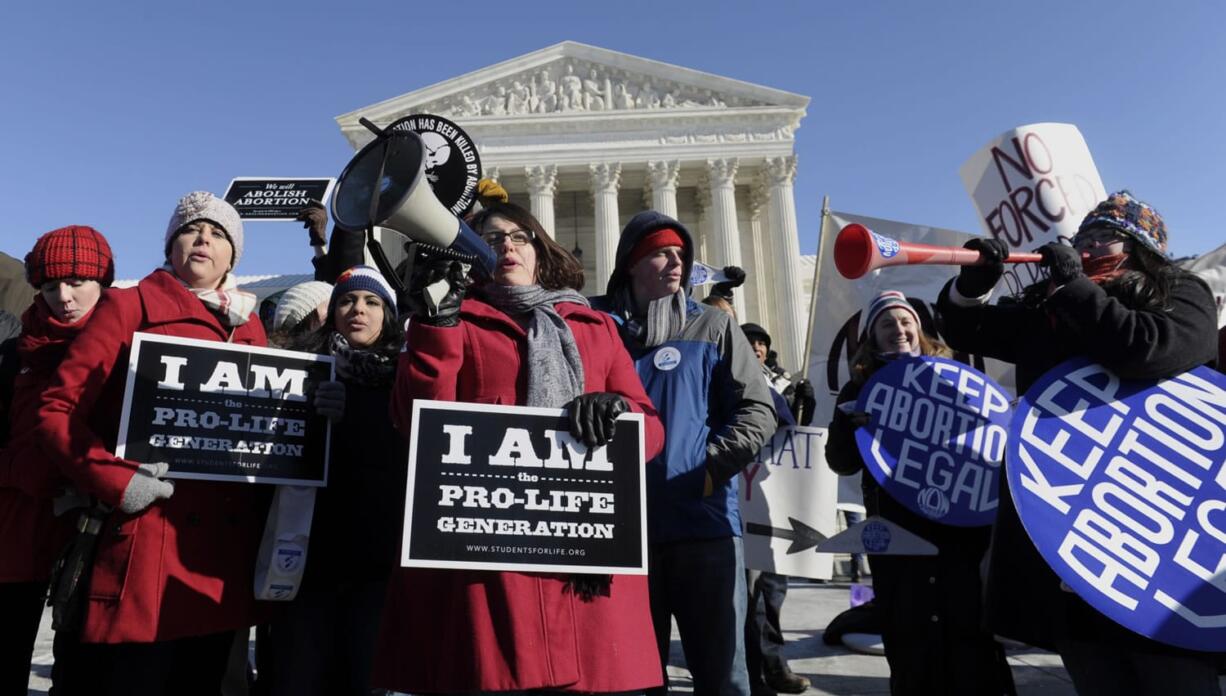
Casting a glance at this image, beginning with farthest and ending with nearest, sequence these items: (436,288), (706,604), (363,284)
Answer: (363,284), (706,604), (436,288)

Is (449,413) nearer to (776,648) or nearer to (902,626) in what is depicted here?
(902,626)

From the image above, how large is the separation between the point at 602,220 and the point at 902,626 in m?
33.1

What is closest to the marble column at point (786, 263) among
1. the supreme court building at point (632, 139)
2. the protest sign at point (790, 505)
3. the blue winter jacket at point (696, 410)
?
the supreme court building at point (632, 139)

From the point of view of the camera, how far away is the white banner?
18.6ft

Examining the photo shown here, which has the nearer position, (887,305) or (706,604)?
(706,604)

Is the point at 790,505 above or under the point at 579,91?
under

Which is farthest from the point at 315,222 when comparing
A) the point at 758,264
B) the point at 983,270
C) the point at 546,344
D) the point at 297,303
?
the point at 758,264

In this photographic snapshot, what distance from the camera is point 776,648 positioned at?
13.8 feet

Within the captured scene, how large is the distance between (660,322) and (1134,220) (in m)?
1.52

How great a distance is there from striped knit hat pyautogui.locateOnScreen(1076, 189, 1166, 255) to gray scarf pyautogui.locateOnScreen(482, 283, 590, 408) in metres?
1.64

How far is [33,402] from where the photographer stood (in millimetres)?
2543

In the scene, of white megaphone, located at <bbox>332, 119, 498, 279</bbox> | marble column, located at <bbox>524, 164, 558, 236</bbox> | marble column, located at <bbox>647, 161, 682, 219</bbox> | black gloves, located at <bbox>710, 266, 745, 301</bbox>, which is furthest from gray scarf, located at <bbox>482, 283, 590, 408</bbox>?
marble column, located at <bbox>647, 161, 682, 219</bbox>

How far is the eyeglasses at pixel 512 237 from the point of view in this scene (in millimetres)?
2088

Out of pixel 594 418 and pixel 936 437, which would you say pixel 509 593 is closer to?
pixel 594 418
